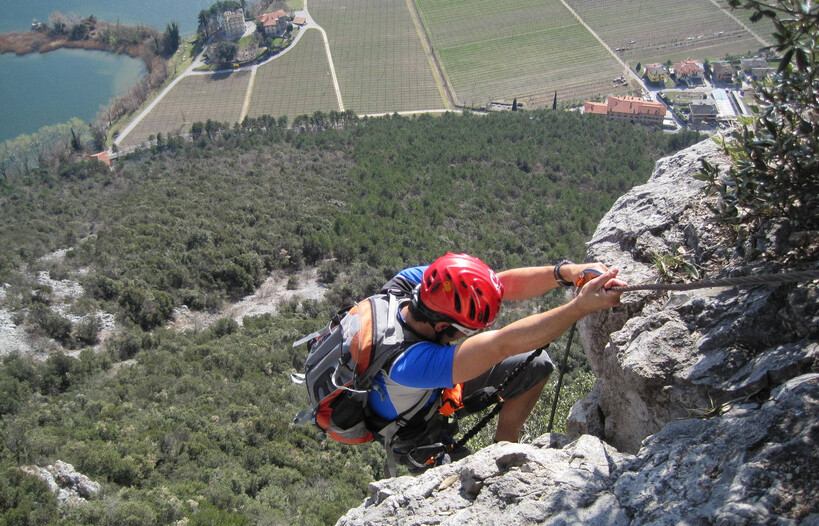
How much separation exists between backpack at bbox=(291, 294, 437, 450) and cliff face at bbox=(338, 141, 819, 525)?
1.52 feet

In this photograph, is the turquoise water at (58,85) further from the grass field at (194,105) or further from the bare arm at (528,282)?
the bare arm at (528,282)

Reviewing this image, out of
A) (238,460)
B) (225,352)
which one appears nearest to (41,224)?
(225,352)

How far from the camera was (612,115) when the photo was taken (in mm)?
48844

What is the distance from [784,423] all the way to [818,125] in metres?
1.62

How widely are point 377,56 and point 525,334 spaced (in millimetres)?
67522

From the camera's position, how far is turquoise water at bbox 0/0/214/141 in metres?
62.0

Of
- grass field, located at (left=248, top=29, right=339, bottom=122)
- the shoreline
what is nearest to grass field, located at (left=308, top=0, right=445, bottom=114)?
grass field, located at (left=248, top=29, right=339, bottom=122)

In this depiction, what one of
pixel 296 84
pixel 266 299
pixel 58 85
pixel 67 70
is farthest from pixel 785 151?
pixel 67 70

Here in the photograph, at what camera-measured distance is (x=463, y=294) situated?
127 inches

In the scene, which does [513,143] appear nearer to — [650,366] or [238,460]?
[238,460]

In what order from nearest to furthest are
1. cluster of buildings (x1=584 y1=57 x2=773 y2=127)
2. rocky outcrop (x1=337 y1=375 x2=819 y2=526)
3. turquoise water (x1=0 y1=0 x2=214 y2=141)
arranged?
rocky outcrop (x1=337 y1=375 x2=819 y2=526), cluster of buildings (x1=584 y1=57 x2=773 y2=127), turquoise water (x1=0 y1=0 x2=214 y2=141)

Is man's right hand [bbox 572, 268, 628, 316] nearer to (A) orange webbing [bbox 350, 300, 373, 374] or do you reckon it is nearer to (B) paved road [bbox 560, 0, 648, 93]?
(A) orange webbing [bbox 350, 300, 373, 374]

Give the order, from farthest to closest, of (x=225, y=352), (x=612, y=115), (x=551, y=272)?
(x=612, y=115), (x=225, y=352), (x=551, y=272)

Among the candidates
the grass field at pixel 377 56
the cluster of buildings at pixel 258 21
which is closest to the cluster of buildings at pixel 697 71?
the grass field at pixel 377 56
